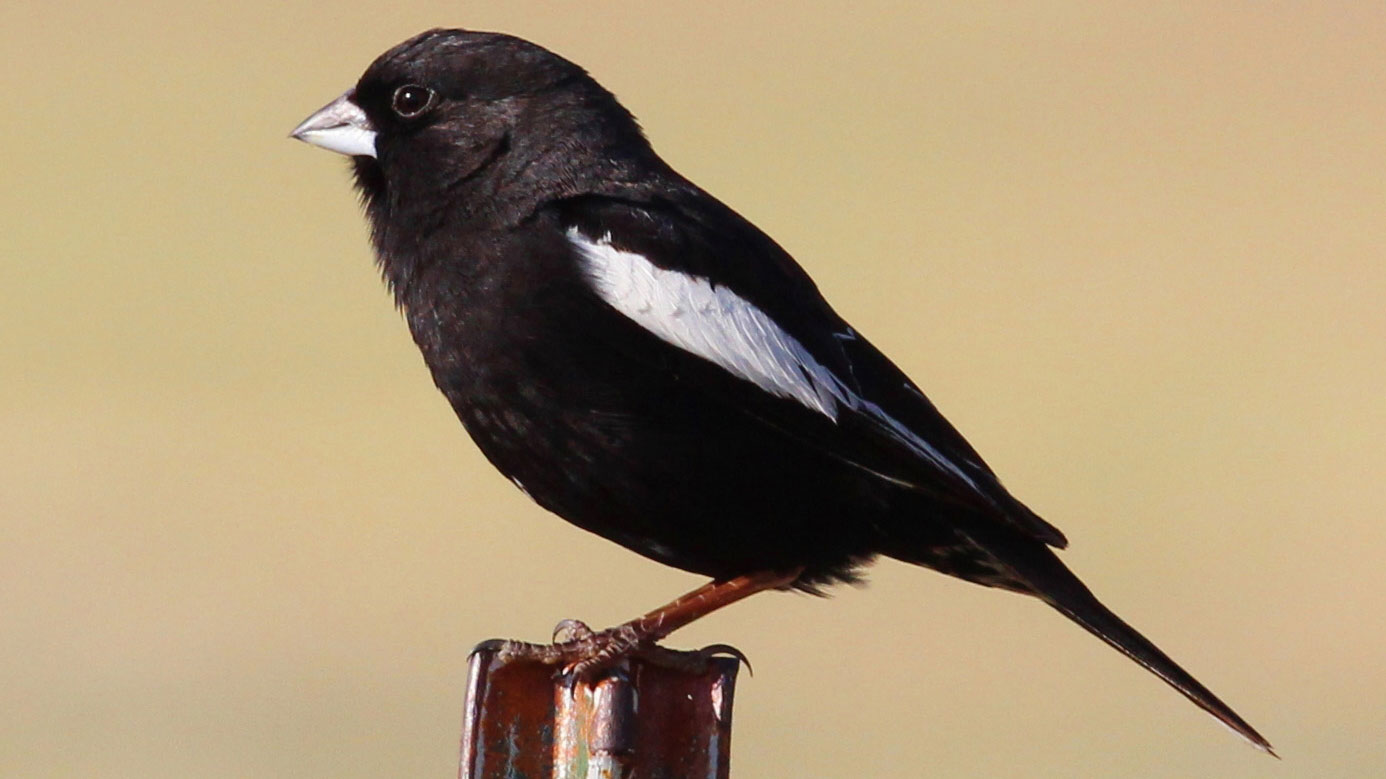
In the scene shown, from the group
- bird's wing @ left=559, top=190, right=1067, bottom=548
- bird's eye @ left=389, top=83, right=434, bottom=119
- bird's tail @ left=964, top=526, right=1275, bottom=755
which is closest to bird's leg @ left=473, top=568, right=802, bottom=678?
bird's wing @ left=559, top=190, right=1067, bottom=548

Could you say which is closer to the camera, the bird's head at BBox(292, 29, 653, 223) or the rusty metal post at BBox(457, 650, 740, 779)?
the rusty metal post at BBox(457, 650, 740, 779)

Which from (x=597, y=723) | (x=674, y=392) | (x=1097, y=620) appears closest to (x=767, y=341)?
(x=674, y=392)

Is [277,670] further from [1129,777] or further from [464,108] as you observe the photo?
[464,108]

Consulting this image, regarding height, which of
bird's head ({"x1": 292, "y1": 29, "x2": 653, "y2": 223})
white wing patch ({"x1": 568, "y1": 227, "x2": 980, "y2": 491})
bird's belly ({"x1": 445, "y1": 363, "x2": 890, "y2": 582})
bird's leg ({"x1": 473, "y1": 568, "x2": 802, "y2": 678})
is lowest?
bird's leg ({"x1": 473, "y1": 568, "x2": 802, "y2": 678})

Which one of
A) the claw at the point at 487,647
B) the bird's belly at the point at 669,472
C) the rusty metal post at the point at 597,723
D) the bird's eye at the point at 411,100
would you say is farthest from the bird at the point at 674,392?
the rusty metal post at the point at 597,723

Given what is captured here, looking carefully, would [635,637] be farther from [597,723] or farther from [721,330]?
[597,723]

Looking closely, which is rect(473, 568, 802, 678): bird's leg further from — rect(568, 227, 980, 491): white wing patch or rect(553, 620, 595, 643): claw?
rect(568, 227, 980, 491): white wing patch

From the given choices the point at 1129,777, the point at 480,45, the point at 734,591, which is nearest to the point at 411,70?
the point at 480,45
